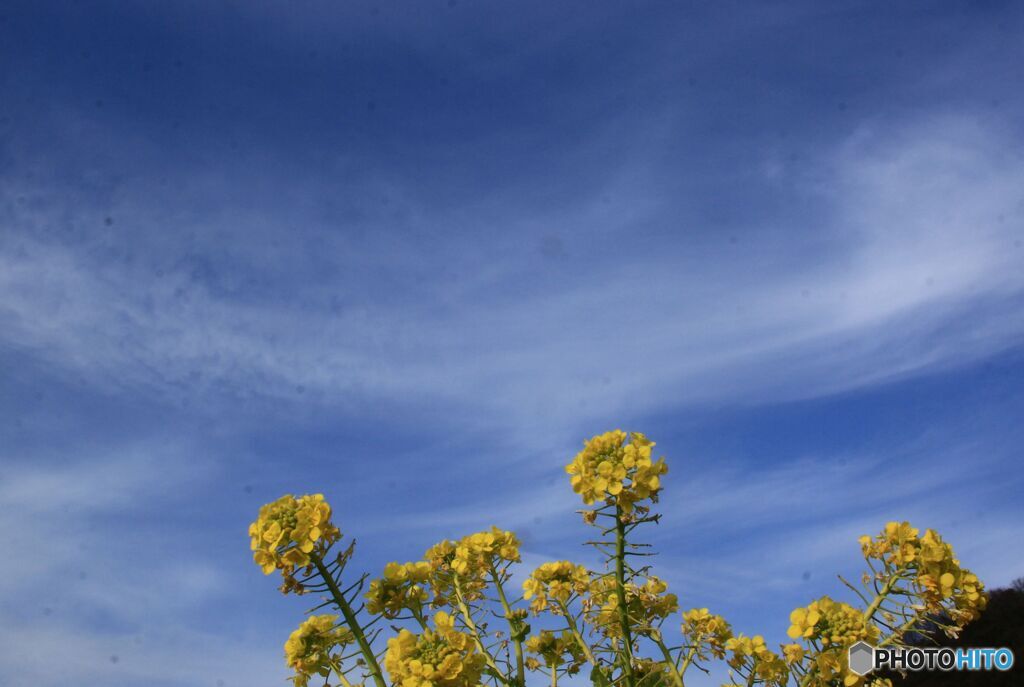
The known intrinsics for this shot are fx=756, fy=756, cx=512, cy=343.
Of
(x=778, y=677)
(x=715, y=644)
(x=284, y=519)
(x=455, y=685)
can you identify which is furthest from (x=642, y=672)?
(x=284, y=519)

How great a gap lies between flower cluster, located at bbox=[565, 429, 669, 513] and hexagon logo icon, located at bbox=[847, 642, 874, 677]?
1.66 meters

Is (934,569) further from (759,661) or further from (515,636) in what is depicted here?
(515,636)

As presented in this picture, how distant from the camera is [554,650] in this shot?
626cm

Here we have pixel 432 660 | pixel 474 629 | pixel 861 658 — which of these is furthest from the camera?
pixel 474 629

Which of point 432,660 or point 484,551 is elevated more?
point 484,551

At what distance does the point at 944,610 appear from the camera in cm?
526

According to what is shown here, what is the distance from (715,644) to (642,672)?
1.95 ft

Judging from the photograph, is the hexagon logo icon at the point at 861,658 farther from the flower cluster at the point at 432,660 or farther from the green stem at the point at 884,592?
the flower cluster at the point at 432,660

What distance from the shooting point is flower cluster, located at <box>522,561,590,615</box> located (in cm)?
612

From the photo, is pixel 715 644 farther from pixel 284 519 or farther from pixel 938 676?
pixel 938 676
